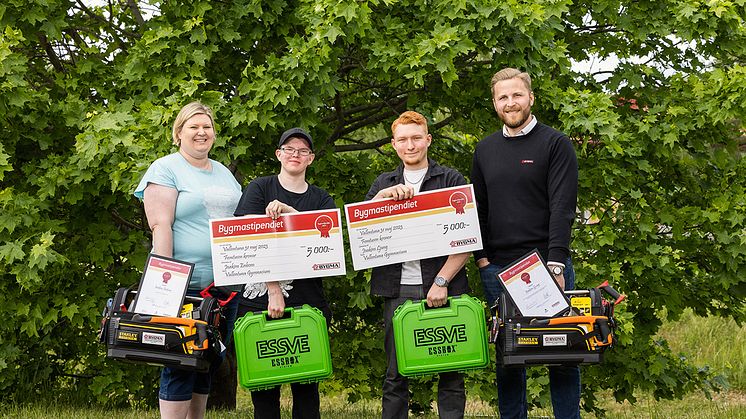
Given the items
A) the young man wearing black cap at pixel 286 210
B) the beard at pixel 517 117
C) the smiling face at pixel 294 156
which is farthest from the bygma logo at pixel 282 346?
the beard at pixel 517 117

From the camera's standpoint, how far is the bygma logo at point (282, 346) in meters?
4.35

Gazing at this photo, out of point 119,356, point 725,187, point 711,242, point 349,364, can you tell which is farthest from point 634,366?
point 119,356

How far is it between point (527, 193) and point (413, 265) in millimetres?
685

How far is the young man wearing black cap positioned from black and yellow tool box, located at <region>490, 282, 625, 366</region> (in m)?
1.03

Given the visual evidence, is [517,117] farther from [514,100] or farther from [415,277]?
[415,277]

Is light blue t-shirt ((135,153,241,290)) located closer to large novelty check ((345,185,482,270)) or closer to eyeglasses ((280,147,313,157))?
eyeglasses ((280,147,313,157))

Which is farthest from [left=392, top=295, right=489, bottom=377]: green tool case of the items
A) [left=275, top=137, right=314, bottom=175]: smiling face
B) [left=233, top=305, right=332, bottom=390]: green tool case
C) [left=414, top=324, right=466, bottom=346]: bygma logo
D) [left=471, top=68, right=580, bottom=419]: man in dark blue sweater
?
[left=275, top=137, right=314, bottom=175]: smiling face

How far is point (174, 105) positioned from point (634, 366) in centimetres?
451

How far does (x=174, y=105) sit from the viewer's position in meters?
6.09

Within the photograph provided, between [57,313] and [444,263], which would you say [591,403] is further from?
[57,313]

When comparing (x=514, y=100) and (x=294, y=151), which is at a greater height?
(x=514, y=100)

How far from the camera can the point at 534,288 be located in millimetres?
4180

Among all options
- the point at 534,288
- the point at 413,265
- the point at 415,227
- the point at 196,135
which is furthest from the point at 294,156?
the point at 534,288

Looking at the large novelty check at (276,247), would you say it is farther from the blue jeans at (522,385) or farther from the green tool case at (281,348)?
the blue jeans at (522,385)
